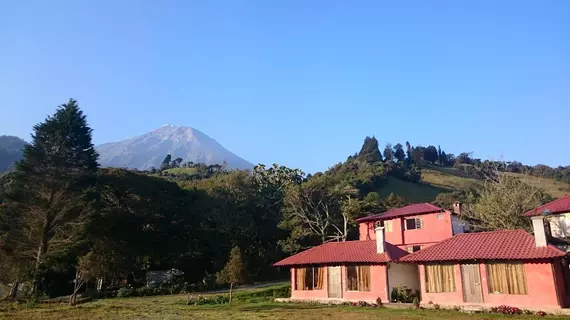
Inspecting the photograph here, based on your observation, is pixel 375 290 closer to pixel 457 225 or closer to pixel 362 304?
pixel 362 304

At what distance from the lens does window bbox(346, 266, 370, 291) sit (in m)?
26.8

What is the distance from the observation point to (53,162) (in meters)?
42.4

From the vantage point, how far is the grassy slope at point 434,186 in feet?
252

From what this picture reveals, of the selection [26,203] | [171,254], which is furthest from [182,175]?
[26,203]

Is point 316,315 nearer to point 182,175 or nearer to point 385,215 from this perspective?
point 385,215

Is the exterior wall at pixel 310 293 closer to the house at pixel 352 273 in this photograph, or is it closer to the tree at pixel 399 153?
the house at pixel 352 273

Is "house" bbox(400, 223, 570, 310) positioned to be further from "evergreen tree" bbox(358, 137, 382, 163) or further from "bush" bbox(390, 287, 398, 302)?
"evergreen tree" bbox(358, 137, 382, 163)

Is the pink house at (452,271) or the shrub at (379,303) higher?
the pink house at (452,271)

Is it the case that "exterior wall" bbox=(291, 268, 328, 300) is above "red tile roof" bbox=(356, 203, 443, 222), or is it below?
below

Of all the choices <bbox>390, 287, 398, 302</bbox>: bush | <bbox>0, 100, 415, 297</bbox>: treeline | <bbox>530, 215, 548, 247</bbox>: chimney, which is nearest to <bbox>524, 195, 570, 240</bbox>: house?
<bbox>530, 215, 548, 247</bbox>: chimney

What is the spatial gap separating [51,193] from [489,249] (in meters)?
36.0

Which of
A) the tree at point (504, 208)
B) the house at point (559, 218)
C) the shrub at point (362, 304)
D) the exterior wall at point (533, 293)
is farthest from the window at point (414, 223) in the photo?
the exterior wall at point (533, 293)

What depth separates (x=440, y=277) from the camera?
78.6 ft

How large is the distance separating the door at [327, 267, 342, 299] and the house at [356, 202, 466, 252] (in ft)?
40.2
